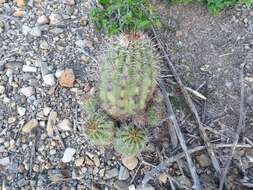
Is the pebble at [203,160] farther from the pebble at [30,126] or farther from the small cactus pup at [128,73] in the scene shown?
the pebble at [30,126]

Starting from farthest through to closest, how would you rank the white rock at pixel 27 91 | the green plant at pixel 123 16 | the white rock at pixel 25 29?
1. the white rock at pixel 25 29
2. the green plant at pixel 123 16
3. the white rock at pixel 27 91

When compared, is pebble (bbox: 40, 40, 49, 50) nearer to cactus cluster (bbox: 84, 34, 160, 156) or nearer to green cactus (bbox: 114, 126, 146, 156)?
cactus cluster (bbox: 84, 34, 160, 156)

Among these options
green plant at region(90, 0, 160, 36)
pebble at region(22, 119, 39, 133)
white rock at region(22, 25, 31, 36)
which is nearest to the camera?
pebble at region(22, 119, 39, 133)

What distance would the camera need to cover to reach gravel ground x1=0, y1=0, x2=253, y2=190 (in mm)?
2629

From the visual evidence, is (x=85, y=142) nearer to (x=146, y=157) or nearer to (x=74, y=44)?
(x=146, y=157)

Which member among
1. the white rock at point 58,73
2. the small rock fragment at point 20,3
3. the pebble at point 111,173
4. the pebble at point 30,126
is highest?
the small rock fragment at point 20,3

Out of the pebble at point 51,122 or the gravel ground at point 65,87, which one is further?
the pebble at point 51,122

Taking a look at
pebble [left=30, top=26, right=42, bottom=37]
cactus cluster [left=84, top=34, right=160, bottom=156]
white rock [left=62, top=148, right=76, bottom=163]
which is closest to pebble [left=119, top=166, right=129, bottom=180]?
cactus cluster [left=84, top=34, right=160, bottom=156]

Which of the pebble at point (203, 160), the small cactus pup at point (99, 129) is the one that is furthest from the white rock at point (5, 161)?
the pebble at point (203, 160)

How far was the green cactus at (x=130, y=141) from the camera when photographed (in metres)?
2.44

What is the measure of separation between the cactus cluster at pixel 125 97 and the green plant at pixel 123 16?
0.54 metres

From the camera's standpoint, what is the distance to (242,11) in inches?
126

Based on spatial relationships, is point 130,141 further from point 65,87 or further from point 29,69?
point 29,69

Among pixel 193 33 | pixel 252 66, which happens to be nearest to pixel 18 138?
pixel 193 33
